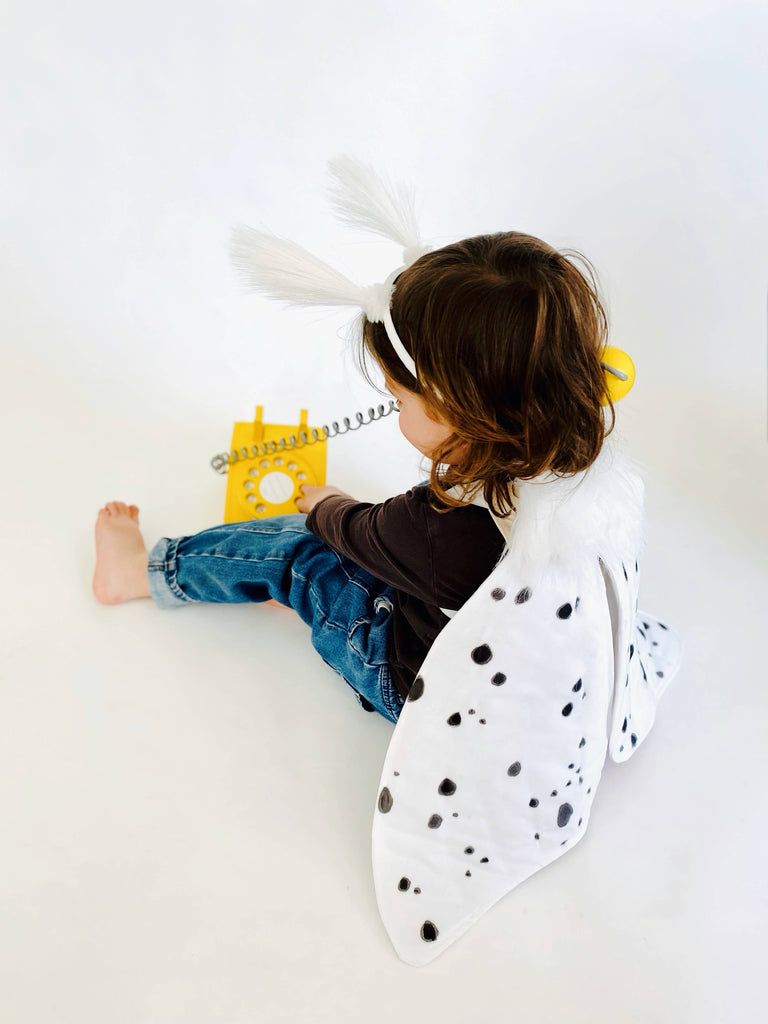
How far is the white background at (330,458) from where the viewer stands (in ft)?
2.80

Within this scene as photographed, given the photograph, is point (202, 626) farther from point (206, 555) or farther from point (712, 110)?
point (712, 110)

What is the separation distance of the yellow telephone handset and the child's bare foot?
0.14 m

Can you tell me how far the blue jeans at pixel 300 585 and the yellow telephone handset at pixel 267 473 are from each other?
93 millimetres

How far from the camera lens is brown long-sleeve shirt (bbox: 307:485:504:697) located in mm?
837

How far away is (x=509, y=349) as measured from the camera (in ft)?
2.36

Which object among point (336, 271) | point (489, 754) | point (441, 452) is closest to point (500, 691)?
point (489, 754)

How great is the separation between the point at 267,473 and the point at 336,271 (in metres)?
0.50

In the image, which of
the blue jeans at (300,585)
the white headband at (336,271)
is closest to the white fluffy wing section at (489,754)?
the blue jeans at (300,585)

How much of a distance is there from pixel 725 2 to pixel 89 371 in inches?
46.7

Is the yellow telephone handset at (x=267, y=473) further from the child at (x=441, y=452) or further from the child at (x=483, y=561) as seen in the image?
the child at (x=483, y=561)

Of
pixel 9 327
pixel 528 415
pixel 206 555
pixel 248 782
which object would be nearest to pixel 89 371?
pixel 9 327

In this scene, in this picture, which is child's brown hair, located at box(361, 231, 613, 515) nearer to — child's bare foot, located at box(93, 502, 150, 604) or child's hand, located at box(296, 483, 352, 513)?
child's hand, located at box(296, 483, 352, 513)

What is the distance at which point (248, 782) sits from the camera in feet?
3.19

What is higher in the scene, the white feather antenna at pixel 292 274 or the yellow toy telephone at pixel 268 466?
the white feather antenna at pixel 292 274
